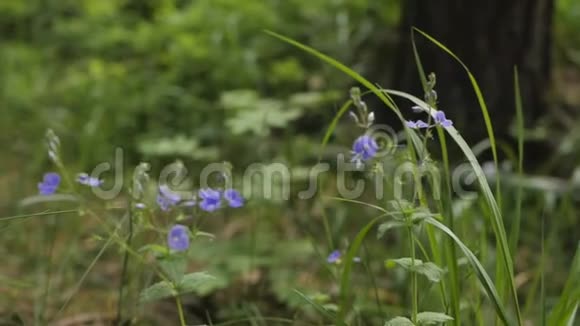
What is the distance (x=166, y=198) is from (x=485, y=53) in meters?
1.67

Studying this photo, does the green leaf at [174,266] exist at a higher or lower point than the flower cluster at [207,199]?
lower

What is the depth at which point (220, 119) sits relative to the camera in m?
3.29

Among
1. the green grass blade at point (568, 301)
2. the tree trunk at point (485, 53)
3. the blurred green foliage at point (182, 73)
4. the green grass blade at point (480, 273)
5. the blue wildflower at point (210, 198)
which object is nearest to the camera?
the green grass blade at point (480, 273)

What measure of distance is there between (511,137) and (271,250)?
3.53ft

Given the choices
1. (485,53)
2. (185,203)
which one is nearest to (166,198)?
(185,203)

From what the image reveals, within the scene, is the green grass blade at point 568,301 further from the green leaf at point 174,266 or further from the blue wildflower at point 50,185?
the blue wildflower at point 50,185

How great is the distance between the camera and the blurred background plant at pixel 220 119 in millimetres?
2398

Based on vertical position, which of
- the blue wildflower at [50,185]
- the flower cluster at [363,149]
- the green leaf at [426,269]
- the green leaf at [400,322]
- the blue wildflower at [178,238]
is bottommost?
the green leaf at [400,322]

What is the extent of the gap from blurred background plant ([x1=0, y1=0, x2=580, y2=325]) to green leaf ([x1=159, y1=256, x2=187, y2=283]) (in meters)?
0.70

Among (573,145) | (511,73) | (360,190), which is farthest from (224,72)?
(573,145)

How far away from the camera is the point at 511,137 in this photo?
Result: 9.62 feet

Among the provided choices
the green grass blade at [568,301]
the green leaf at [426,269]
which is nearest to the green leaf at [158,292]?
the green leaf at [426,269]

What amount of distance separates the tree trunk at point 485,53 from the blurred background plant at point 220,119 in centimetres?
11

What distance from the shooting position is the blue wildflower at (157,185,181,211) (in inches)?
60.7
